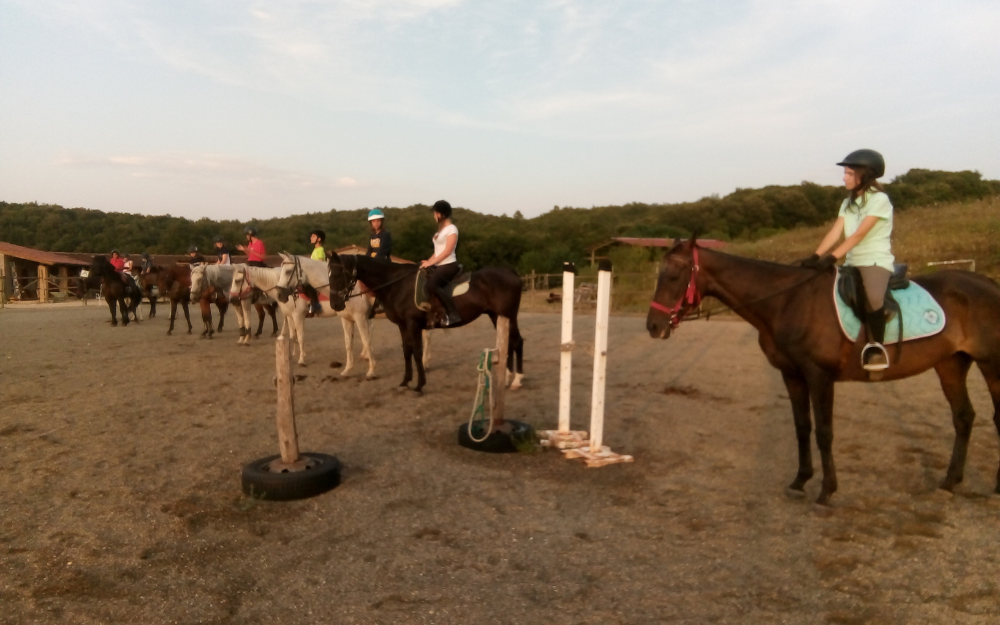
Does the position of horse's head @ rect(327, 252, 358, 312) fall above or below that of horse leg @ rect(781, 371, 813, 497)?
above

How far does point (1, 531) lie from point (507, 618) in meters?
3.67

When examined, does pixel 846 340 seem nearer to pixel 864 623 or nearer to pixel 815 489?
pixel 815 489

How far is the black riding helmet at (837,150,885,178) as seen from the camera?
4762mm

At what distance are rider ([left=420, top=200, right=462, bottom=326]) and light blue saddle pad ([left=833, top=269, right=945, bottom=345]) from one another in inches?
199

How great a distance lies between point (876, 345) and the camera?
473 cm

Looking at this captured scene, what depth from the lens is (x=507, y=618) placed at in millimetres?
3266

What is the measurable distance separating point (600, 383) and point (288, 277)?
254 inches

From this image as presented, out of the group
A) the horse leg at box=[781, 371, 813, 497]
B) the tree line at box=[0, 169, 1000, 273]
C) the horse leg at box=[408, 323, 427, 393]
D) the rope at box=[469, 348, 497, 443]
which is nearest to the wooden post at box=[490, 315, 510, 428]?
the rope at box=[469, 348, 497, 443]

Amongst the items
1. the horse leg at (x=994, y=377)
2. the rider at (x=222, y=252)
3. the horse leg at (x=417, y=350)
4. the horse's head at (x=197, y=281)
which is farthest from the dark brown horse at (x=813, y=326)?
the rider at (x=222, y=252)

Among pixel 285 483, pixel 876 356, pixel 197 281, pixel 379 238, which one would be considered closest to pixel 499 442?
pixel 285 483

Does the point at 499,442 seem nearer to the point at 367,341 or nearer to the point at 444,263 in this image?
the point at 444,263

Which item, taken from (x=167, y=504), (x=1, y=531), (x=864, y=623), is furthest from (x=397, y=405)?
(x=864, y=623)

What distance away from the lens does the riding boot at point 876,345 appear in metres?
4.73

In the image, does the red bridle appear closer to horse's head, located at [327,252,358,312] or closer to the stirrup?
the stirrup
